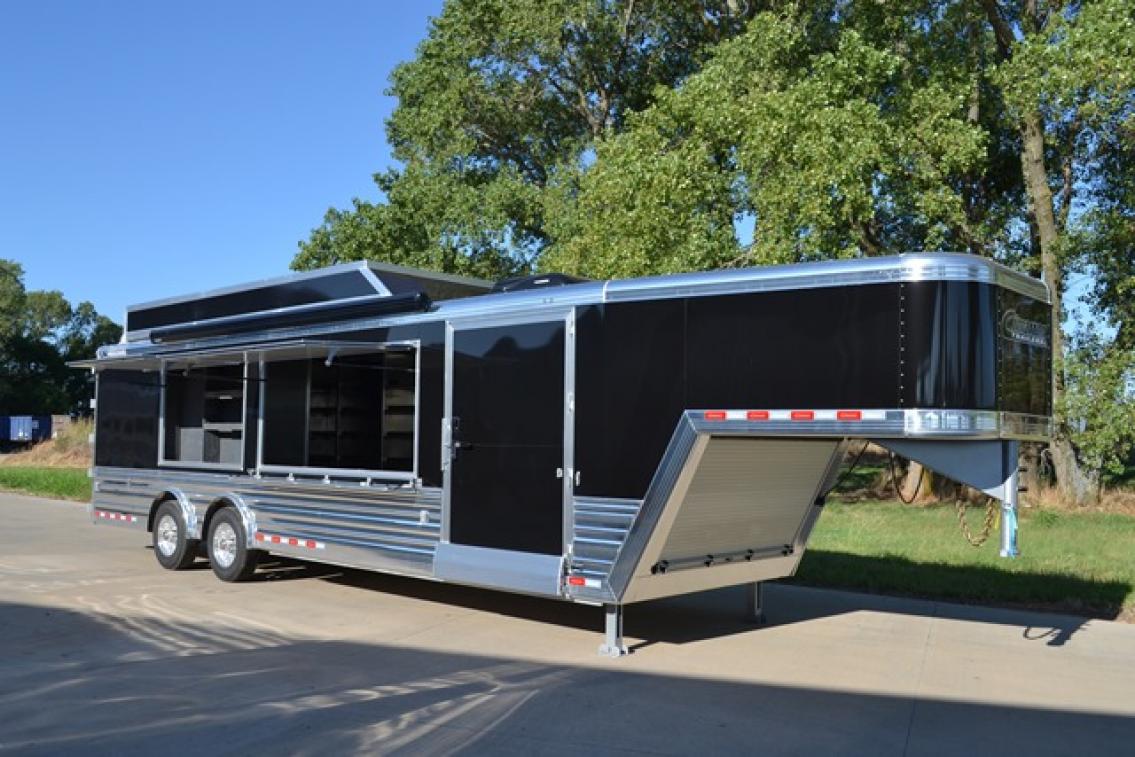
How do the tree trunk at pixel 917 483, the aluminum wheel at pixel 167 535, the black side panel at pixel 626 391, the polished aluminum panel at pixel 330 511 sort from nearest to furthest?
1. the black side panel at pixel 626 391
2. the polished aluminum panel at pixel 330 511
3. the aluminum wheel at pixel 167 535
4. the tree trunk at pixel 917 483

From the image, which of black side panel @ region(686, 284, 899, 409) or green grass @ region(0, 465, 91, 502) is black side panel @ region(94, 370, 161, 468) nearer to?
black side panel @ region(686, 284, 899, 409)

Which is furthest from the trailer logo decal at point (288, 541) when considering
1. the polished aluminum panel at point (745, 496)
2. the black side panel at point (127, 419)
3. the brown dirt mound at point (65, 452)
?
the brown dirt mound at point (65, 452)

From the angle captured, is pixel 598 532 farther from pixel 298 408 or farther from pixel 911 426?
pixel 298 408

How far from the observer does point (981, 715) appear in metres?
6.18

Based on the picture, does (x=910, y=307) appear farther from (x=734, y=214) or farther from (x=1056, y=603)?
(x=734, y=214)

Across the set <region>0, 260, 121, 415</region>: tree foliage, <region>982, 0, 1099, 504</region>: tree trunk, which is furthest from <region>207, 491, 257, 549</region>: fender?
<region>0, 260, 121, 415</region>: tree foliage

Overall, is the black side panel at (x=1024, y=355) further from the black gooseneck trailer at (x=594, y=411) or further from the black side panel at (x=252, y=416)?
the black side panel at (x=252, y=416)

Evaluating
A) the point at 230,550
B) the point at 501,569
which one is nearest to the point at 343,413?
the point at 230,550

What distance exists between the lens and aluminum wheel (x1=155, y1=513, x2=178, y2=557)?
1133 cm

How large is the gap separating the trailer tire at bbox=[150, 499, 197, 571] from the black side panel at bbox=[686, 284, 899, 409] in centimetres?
673

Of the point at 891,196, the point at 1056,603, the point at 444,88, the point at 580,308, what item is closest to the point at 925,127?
the point at 891,196

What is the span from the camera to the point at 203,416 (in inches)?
451

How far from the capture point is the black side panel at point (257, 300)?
9.74 metres

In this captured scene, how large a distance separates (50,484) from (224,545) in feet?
54.0
